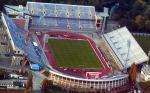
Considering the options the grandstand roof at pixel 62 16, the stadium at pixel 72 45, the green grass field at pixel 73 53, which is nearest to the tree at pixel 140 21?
the stadium at pixel 72 45

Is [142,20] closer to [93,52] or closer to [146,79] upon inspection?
[93,52]

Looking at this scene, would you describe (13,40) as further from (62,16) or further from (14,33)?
(62,16)

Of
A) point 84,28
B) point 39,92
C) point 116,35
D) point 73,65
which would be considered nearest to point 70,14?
point 84,28

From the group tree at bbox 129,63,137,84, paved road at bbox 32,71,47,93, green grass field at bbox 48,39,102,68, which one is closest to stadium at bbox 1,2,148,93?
green grass field at bbox 48,39,102,68

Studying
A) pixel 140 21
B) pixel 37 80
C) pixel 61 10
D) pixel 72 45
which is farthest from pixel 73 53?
pixel 140 21

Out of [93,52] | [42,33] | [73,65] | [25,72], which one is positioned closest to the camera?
[25,72]

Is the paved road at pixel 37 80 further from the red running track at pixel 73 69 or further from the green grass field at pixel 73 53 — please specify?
the green grass field at pixel 73 53
